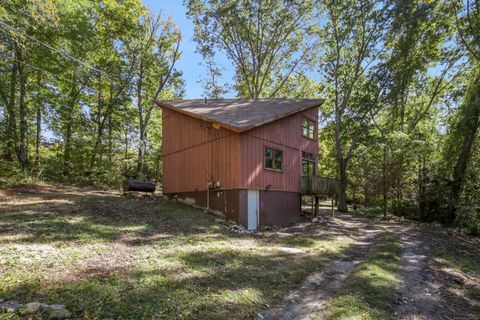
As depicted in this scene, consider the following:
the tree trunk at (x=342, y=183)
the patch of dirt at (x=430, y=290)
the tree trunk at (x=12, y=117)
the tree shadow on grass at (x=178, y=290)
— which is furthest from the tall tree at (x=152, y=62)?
the patch of dirt at (x=430, y=290)

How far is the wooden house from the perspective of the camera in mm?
14273

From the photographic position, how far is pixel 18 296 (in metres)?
5.02

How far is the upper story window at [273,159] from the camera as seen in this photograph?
1564 cm

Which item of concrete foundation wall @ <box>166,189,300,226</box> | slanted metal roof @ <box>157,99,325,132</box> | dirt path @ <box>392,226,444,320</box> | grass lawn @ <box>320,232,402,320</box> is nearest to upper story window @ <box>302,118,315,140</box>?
slanted metal roof @ <box>157,99,325,132</box>

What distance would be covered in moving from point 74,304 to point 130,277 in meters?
1.38

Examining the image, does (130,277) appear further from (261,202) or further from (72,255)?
(261,202)

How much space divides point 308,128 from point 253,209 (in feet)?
24.4

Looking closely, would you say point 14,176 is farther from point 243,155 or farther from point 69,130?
point 243,155

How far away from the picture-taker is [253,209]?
48.0 ft

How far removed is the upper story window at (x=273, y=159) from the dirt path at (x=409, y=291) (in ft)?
19.8

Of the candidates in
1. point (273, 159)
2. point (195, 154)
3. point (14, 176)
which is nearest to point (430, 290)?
point (273, 159)

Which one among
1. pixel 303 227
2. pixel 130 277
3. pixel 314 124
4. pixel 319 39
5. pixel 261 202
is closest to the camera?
pixel 130 277

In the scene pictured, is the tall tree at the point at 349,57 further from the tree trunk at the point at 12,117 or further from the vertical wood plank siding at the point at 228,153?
the tree trunk at the point at 12,117

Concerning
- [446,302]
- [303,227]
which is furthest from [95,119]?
[446,302]
